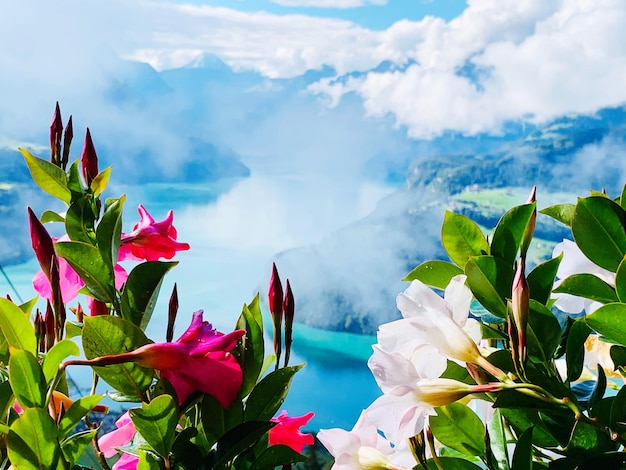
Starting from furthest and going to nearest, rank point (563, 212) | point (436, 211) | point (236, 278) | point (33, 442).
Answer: point (236, 278)
point (436, 211)
point (563, 212)
point (33, 442)

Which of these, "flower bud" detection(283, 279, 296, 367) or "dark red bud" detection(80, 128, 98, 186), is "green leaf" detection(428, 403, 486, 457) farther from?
"dark red bud" detection(80, 128, 98, 186)

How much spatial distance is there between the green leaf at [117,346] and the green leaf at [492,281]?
13 centimetres

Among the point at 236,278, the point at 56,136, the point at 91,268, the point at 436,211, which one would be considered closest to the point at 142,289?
the point at 91,268

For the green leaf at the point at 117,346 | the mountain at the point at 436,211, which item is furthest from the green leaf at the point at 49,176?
the mountain at the point at 436,211

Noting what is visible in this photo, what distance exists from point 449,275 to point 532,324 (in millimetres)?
55

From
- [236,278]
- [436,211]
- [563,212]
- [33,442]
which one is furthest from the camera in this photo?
[236,278]

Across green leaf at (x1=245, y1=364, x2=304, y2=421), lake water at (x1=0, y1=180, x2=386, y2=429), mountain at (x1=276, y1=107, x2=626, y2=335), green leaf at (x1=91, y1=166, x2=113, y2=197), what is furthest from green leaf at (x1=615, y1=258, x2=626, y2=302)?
mountain at (x1=276, y1=107, x2=626, y2=335)

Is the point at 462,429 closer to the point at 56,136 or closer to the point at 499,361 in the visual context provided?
the point at 499,361

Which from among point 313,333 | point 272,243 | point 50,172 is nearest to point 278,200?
point 272,243

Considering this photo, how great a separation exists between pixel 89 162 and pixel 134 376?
13 centimetres

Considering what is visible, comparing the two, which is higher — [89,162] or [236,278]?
[89,162]

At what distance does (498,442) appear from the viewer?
266mm

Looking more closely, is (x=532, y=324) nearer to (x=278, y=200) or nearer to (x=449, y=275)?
(x=449, y=275)

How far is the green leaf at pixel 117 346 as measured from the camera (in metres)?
0.23
